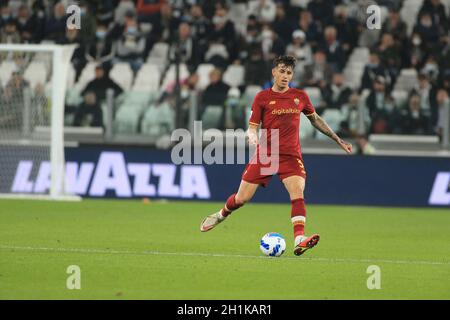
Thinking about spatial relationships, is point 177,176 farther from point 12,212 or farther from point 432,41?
point 432,41

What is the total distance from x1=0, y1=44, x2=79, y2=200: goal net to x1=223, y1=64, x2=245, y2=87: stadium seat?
4116 mm

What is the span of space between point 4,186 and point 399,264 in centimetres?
1073

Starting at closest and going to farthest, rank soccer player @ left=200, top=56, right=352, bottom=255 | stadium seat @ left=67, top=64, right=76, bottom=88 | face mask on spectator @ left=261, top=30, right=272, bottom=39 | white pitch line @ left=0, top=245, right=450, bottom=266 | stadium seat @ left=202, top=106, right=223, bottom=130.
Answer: white pitch line @ left=0, top=245, right=450, bottom=266
soccer player @ left=200, top=56, right=352, bottom=255
stadium seat @ left=202, top=106, right=223, bottom=130
stadium seat @ left=67, top=64, right=76, bottom=88
face mask on spectator @ left=261, top=30, right=272, bottom=39

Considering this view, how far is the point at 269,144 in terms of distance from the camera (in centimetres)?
1275

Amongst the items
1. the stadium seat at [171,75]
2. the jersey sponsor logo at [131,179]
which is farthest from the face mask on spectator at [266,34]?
the jersey sponsor logo at [131,179]

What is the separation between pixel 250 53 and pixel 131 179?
4068 millimetres

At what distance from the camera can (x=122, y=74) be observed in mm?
24031

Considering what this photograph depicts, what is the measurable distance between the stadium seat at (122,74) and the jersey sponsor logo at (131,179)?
247 cm

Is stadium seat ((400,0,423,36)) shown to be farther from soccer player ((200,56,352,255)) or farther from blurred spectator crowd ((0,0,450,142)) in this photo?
soccer player ((200,56,352,255))

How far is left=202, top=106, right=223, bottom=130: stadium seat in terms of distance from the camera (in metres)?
21.5

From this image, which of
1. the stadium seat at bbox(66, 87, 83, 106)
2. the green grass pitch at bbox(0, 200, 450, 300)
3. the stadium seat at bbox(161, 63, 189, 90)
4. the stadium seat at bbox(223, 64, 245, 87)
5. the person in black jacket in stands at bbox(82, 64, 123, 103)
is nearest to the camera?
the green grass pitch at bbox(0, 200, 450, 300)

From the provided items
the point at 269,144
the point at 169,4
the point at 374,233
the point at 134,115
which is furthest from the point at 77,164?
the point at 269,144

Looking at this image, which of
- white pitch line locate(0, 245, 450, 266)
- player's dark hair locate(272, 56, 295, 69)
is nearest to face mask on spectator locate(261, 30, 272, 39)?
player's dark hair locate(272, 56, 295, 69)

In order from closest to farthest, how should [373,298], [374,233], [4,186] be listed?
[373,298], [374,233], [4,186]
